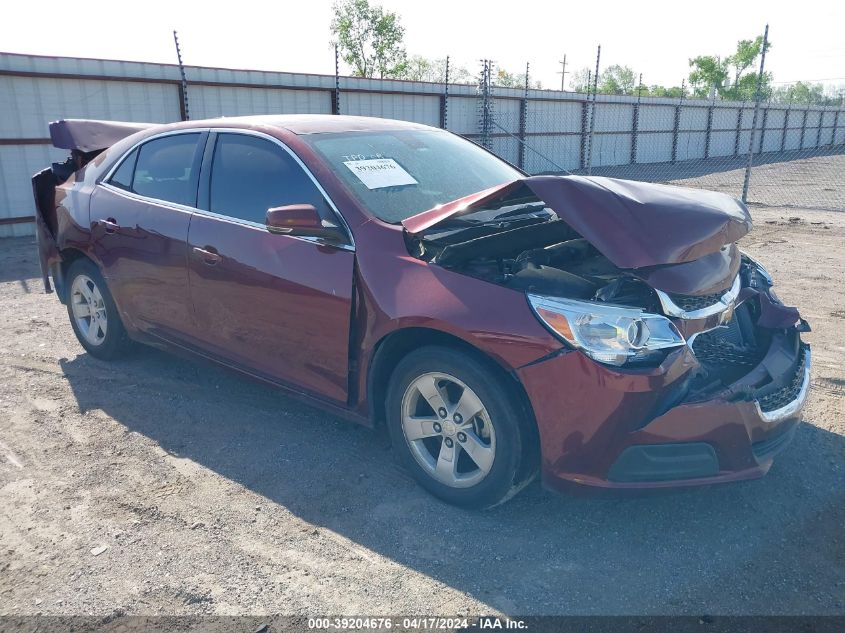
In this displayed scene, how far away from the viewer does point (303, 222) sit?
3.43 m

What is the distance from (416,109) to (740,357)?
1581 cm

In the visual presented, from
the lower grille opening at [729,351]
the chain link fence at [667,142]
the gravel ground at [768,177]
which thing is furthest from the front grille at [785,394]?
the gravel ground at [768,177]

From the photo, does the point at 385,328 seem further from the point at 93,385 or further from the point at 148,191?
the point at 93,385

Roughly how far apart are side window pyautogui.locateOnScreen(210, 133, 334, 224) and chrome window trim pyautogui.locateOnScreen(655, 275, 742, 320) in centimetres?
166

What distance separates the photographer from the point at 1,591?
2807mm

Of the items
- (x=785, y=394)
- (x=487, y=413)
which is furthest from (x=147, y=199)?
(x=785, y=394)

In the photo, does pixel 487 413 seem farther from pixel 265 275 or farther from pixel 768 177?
pixel 768 177

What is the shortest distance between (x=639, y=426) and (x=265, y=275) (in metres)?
2.06

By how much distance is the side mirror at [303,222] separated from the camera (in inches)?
135

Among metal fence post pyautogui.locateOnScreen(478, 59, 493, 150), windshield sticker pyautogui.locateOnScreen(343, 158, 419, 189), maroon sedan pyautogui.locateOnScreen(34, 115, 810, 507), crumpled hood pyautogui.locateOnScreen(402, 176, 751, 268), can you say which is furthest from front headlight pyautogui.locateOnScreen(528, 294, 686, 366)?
metal fence post pyautogui.locateOnScreen(478, 59, 493, 150)

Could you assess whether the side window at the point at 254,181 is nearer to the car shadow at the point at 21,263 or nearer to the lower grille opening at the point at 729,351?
the lower grille opening at the point at 729,351

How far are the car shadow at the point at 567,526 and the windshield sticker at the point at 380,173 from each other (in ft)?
4.79

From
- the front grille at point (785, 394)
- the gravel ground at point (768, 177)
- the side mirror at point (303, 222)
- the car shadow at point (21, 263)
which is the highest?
the side mirror at point (303, 222)

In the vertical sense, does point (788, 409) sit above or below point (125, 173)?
below
